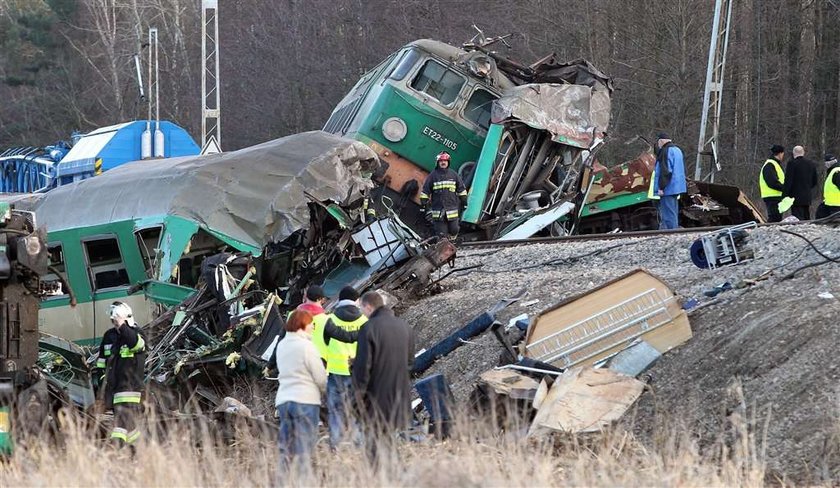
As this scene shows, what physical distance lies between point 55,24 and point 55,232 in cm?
4517

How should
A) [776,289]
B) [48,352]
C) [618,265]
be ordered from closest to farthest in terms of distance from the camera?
1. [776,289]
2. [48,352]
3. [618,265]

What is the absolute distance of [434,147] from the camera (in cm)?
1831

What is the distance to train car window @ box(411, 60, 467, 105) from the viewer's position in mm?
18375

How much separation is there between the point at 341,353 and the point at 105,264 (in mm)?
5823

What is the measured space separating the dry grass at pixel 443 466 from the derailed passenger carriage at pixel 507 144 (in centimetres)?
994

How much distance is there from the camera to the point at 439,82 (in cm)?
1844

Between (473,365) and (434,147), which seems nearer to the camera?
(473,365)

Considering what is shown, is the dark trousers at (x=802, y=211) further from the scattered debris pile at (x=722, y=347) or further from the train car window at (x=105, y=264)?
the train car window at (x=105, y=264)

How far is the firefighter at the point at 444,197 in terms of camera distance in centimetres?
1700

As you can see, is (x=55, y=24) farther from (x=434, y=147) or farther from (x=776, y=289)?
Result: (x=776, y=289)

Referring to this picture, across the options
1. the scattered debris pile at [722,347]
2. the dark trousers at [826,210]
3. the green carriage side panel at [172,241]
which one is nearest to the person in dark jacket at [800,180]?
the dark trousers at [826,210]

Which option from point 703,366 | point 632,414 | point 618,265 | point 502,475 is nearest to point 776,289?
point 703,366

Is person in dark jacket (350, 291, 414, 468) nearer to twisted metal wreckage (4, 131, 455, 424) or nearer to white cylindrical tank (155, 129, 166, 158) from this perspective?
twisted metal wreckage (4, 131, 455, 424)

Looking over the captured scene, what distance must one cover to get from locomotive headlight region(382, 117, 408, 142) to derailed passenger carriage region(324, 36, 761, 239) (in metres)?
0.01
